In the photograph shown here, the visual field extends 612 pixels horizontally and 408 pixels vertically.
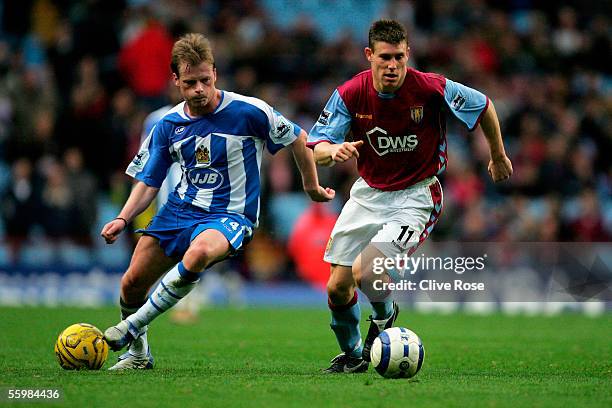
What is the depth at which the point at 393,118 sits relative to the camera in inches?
338

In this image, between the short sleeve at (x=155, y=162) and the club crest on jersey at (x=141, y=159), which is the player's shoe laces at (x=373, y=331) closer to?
the short sleeve at (x=155, y=162)

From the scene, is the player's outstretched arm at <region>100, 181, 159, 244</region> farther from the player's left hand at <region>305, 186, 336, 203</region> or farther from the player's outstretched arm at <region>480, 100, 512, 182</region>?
the player's outstretched arm at <region>480, 100, 512, 182</region>

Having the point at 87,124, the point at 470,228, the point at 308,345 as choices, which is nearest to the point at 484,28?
the point at 470,228

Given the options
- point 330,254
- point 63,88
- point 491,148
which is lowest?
point 330,254

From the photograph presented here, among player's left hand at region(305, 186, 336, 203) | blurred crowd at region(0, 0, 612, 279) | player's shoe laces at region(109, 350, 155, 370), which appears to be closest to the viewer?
player's shoe laces at region(109, 350, 155, 370)

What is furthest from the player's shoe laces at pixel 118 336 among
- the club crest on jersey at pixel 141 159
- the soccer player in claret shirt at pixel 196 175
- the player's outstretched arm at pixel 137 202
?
the club crest on jersey at pixel 141 159

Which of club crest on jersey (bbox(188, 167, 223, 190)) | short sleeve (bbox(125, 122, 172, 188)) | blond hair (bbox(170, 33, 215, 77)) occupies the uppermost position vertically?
blond hair (bbox(170, 33, 215, 77))

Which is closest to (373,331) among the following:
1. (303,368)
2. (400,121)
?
(303,368)

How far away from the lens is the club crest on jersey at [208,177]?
8.61 meters

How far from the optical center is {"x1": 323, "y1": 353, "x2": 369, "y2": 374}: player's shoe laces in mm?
8672

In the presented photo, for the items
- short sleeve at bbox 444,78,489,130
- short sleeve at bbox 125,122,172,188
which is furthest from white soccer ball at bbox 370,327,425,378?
short sleeve at bbox 125,122,172,188

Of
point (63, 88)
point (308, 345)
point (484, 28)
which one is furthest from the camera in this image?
point (484, 28)

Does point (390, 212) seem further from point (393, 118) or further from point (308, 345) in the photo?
point (308, 345)

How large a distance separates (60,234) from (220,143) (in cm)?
1024
